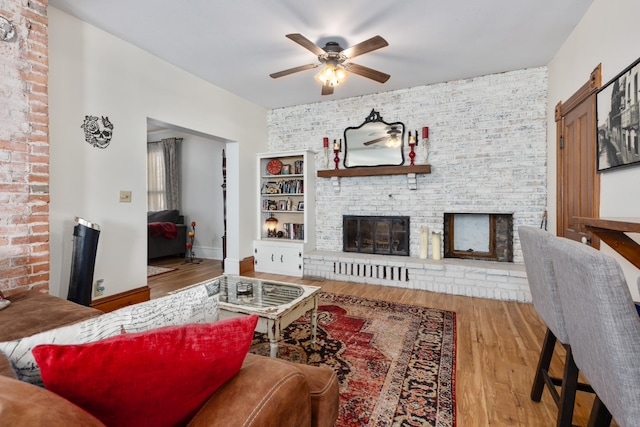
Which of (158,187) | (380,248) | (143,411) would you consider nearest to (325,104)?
(380,248)

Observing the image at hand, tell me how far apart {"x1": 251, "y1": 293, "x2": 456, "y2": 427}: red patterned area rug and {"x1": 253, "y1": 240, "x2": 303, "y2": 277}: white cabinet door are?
1329 millimetres

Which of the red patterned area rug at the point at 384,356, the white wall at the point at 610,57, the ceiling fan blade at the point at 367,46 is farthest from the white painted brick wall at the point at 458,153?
the ceiling fan blade at the point at 367,46

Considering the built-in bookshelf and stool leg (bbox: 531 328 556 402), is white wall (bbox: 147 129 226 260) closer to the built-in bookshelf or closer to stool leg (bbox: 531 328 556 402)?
the built-in bookshelf

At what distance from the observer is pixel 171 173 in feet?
21.2

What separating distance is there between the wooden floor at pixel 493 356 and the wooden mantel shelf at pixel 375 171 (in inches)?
62.7

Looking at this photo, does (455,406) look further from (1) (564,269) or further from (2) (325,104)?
(2) (325,104)

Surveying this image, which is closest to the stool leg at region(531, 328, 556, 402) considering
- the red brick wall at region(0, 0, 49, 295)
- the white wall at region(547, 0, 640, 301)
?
the white wall at region(547, 0, 640, 301)

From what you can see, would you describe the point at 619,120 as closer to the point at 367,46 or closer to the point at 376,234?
the point at 367,46

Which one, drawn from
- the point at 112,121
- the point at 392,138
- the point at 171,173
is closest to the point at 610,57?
the point at 392,138

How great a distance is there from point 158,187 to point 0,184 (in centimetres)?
491

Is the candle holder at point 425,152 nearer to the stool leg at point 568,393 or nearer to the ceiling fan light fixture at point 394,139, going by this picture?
the ceiling fan light fixture at point 394,139

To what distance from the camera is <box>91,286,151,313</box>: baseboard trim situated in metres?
2.88

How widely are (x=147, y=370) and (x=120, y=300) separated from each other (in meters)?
2.95

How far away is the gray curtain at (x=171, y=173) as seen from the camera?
6.43 metres
